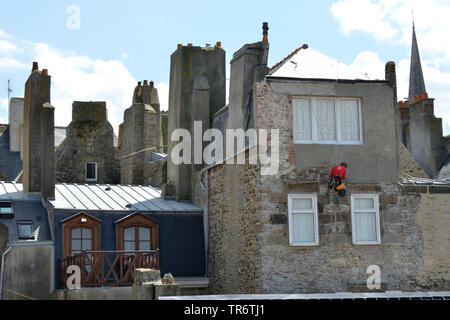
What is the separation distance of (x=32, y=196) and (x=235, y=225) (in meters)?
6.28

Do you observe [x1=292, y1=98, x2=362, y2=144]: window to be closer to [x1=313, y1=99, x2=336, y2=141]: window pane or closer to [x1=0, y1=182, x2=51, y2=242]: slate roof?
[x1=313, y1=99, x2=336, y2=141]: window pane

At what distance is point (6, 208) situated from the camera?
1953cm

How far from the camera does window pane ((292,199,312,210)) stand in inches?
680

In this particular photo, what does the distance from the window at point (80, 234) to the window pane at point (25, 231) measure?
0.91 meters

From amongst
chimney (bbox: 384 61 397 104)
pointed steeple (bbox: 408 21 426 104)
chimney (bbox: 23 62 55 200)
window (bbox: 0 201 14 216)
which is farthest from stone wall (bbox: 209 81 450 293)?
pointed steeple (bbox: 408 21 426 104)

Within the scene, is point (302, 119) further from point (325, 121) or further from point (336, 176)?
point (336, 176)

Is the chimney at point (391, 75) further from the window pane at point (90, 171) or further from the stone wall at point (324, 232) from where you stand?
the window pane at point (90, 171)

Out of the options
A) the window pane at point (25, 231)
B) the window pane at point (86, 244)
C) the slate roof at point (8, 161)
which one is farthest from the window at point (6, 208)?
the slate roof at point (8, 161)

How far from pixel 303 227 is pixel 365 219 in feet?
5.33

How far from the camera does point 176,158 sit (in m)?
22.6

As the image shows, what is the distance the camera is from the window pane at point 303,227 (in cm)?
1716

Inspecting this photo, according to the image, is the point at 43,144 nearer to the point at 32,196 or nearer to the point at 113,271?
the point at 32,196
